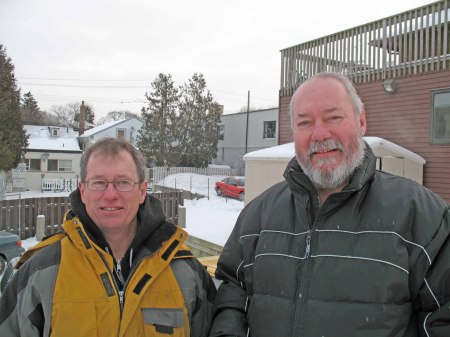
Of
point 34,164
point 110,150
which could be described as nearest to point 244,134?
point 34,164

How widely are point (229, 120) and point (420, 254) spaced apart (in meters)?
42.5

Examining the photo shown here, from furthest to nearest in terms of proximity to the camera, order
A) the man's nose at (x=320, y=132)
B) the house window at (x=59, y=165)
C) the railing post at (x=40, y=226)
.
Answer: the house window at (x=59, y=165)
the railing post at (x=40, y=226)
the man's nose at (x=320, y=132)

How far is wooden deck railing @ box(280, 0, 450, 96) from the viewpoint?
10.1m

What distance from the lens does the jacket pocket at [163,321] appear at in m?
2.08

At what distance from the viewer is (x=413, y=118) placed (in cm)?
1075

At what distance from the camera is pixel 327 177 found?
207 centimetres

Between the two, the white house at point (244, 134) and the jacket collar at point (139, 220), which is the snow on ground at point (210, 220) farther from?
the white house at point (244, 134)

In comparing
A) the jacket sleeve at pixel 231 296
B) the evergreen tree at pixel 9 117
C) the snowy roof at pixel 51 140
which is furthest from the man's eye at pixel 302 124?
the snowy roof at pixel 51 140

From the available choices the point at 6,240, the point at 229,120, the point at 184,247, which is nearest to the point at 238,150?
the point at 229,120

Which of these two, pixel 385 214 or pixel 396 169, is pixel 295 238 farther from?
pixel 396 169

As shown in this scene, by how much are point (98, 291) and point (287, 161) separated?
815 cm

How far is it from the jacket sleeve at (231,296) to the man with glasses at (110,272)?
5.4 inches

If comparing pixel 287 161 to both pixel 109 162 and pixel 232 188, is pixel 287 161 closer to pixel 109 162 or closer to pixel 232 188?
pixel 109 162

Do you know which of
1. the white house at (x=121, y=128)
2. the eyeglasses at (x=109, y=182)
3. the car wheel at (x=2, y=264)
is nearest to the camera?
the eyeglasses at (x=109, y=182)
